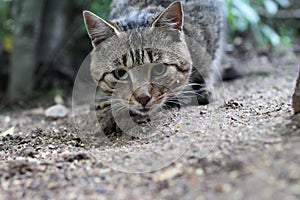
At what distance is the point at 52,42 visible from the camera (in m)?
5.46

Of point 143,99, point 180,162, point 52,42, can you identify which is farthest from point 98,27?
point 52,42

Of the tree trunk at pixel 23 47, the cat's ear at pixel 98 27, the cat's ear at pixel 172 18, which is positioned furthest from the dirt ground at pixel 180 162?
the tree trunk at pixel 23 47

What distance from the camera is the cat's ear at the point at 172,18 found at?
9.28 ft

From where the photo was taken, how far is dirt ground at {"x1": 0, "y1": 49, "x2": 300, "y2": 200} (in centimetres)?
157

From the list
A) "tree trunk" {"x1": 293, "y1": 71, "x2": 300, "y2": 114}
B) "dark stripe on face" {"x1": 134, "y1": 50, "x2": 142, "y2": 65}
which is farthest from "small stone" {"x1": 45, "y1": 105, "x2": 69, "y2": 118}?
"tree trunk" {"x1": 293, "y1": 71, "x2": 300, "y2": 114}

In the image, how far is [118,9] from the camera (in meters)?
3.67

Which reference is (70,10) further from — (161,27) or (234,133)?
(234,133)

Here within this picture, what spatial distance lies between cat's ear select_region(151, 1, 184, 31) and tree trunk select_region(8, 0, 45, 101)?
7.26ft

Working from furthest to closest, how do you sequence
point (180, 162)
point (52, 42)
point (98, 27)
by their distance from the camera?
point (52, 42)
point (98, 27)
point (180, 162)

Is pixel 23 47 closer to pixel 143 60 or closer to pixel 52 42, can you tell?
pixel 52 42

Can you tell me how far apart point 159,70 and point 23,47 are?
2.41 meters

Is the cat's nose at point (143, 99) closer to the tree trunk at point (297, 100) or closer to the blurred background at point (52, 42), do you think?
the tree trunk at point (297, 100)

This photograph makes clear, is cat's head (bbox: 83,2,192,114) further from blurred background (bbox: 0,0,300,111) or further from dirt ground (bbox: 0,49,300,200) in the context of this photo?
blurred background (bbox: 0,0,300,111)

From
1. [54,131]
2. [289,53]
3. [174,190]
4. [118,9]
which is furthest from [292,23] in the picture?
[174,190]
